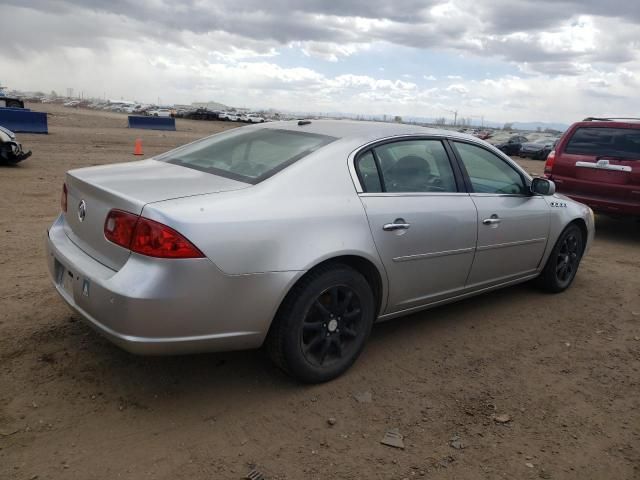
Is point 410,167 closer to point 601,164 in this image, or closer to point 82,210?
point 82,210

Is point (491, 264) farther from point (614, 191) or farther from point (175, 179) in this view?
point (614, 191)

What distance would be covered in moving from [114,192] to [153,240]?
0.47 meters

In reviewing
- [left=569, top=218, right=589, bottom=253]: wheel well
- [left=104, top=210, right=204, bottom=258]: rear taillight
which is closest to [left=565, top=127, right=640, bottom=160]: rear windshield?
[left=569, top=218, right=589, bottom=253]: wheel well

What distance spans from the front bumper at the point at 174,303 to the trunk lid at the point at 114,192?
112mm

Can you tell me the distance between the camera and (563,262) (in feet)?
17.2

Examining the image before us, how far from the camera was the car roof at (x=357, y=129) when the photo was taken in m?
3.67

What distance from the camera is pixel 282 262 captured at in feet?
9.54

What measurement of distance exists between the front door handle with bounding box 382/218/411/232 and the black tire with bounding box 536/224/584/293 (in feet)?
7.27

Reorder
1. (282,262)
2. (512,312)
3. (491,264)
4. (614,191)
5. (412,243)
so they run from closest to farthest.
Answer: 1. (282,262)
2. (412,243)
3. (491,264)
4. (512,312)
5. (614,191)

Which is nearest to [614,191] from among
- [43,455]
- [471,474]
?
[471,474]

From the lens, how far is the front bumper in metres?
2.63

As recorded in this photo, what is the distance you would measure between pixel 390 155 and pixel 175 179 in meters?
1.42

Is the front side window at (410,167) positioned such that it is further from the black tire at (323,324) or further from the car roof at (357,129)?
the black tire at (323,324)

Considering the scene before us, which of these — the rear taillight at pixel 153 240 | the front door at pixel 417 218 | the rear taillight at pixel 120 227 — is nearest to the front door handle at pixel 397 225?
the front door at pixel 417 218
